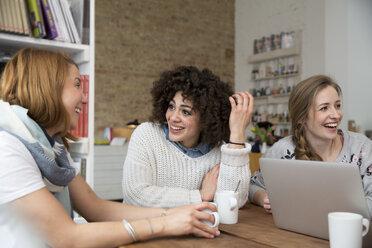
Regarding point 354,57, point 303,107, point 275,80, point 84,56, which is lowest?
point 303,107

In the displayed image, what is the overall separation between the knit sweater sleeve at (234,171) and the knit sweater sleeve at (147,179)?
0.13 metres

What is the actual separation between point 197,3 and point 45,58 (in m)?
7.11

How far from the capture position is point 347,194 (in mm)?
1049

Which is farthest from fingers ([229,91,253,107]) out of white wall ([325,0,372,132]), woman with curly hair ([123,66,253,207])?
white wall ([325,0,372,132])

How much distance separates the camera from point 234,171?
1629 millimetres

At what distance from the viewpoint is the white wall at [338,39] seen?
561 centimetres

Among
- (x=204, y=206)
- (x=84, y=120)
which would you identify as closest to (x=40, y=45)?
(x=84, y=120)

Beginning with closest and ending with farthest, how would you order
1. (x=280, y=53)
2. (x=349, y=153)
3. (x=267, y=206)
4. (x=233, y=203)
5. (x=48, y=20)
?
(x=233, y=203), (x=267, y=206), (x=349, y=153), (x=48, y=20), (x=280, y=53)

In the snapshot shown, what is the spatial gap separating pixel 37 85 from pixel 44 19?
996 millimetres

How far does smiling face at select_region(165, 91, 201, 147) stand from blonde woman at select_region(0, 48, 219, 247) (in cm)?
51

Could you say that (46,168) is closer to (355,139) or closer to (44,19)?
(44,19)

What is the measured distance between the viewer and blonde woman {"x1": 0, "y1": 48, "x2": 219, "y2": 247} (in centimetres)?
104

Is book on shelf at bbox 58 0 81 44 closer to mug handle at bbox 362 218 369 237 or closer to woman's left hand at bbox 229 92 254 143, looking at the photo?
woman's left hand at bbox 229 92 254 143

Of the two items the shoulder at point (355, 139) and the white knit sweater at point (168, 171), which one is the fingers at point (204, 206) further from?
the shoulder at point (355, 139)
